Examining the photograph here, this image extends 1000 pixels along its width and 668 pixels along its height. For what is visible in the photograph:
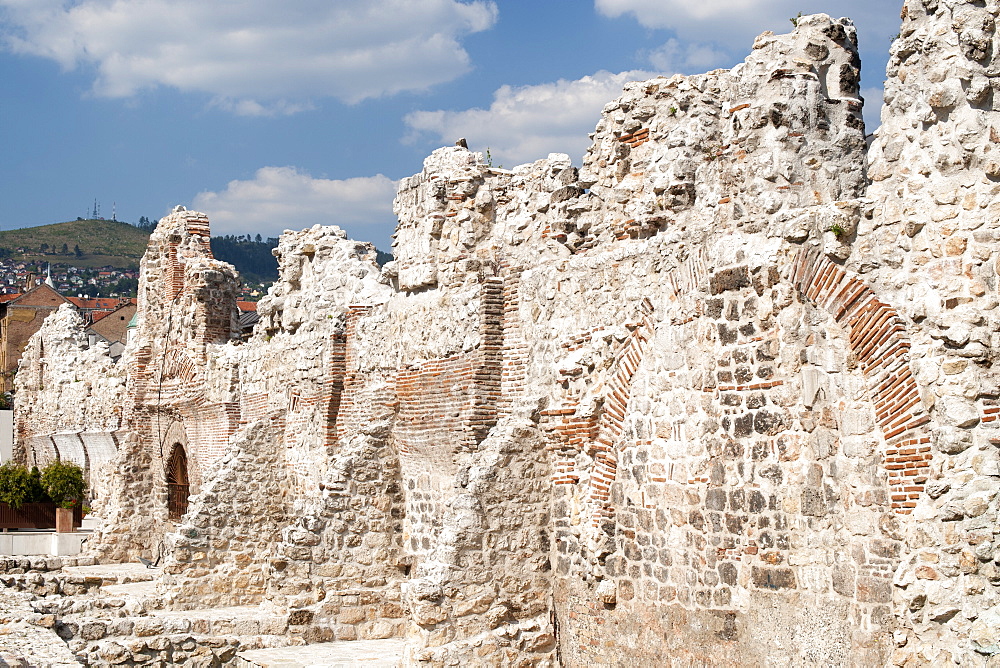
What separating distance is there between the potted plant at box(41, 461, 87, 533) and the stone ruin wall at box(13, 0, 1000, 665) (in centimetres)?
1314

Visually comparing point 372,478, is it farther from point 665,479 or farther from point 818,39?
point 818,39

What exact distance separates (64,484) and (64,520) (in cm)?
86

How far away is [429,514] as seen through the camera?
1125 centimetres

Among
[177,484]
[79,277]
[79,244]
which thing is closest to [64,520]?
[177,484]

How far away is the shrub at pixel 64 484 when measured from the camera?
76.9 feet

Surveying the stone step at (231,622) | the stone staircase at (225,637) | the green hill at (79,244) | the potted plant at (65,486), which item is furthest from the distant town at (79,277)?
the stone staircase at (225,637)

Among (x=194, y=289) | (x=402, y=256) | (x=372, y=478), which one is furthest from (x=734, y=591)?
(x=194, y=289)

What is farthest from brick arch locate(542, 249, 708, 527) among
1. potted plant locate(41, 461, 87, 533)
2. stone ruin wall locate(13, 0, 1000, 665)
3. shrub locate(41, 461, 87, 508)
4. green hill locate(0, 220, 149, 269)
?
green hill locate(0, 220, 149, 269)

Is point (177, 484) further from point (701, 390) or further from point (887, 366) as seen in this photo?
point (887, 366)

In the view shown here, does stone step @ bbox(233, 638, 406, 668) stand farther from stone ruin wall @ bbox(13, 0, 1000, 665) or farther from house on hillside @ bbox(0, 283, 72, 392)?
house on hillside @ bbox(0, 283, 72, 392)

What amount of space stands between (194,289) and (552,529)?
10995 millimetres

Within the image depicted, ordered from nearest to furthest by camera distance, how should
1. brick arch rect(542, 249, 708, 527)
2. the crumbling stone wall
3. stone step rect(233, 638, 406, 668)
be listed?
the crumbling stone wall
brick arch rect(542, 249, 708, 527)
stone step rect(233, 638, 406, 668)

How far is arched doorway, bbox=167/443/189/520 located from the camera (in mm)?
19156

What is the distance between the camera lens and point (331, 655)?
34.2 ft
